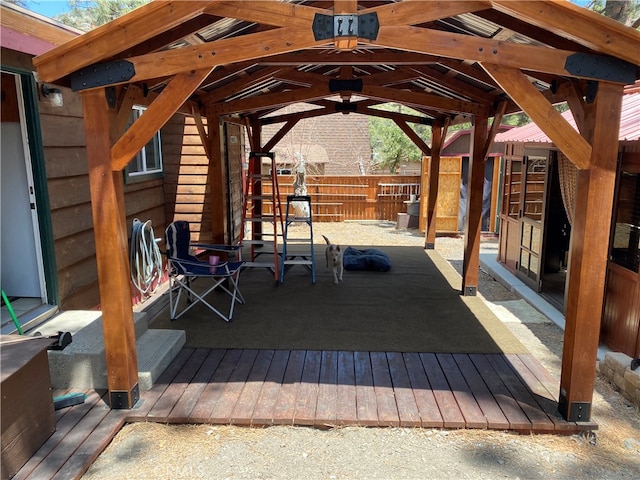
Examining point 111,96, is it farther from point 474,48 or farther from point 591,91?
point 591,91

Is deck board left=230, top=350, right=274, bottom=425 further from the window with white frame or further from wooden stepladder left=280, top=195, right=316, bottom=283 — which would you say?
the window with white frame

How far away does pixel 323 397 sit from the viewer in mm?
3121

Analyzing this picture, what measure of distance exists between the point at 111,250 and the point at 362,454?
194 cm

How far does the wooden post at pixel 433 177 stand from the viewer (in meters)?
7.75

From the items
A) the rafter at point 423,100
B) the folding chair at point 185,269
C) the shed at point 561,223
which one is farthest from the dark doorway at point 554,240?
the folding chair at point 185,269

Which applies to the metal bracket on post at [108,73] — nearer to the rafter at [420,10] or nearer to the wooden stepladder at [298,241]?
the rafter at [420,10]

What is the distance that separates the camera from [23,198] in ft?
12.0

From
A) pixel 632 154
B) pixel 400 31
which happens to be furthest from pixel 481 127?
pixel 400 31

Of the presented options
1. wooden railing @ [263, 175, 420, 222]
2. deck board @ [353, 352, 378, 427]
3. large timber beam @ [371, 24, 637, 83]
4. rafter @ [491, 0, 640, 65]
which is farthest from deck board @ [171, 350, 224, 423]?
wooden railing @ [263, 175, 420, 222]

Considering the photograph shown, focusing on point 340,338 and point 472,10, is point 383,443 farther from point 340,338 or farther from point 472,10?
point 472,10

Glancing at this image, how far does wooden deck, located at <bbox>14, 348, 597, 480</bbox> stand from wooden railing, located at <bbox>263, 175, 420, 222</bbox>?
28.4 feet

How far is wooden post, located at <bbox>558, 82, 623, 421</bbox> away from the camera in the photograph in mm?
2549

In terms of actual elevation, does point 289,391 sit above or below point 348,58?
below

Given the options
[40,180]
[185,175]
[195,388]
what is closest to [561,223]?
[185,175]
